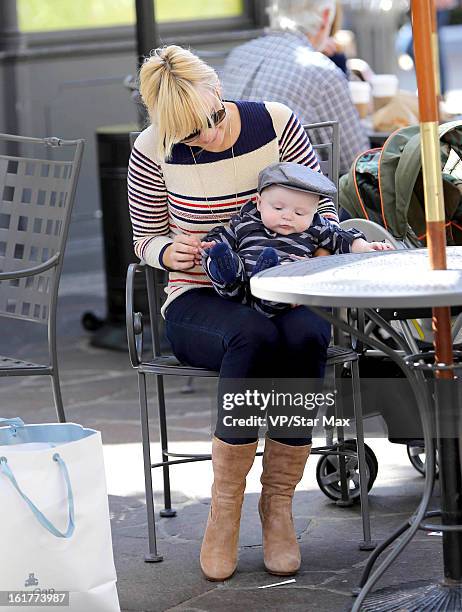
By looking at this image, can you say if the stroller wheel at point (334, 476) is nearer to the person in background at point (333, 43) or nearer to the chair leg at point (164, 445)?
the chair leg at point (164, 445)

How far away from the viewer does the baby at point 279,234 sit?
3.18 metres

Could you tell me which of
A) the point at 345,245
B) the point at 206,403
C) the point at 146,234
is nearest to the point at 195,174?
the point at 146,234

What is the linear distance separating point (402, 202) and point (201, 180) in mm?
660

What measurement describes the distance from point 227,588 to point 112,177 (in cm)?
341

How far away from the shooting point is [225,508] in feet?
10.5

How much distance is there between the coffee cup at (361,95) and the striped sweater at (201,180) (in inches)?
83.5

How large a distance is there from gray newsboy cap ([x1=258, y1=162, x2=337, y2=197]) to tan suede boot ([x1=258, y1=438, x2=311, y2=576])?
0.66 meters

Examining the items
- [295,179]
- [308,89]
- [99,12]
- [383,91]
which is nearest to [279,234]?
[295,179]

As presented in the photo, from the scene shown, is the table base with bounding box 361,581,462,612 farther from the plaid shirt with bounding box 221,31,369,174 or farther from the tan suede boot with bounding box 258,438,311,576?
the plaid shirt with bounding box 221,31,369,174

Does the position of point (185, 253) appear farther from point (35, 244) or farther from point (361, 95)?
point (361, 95)

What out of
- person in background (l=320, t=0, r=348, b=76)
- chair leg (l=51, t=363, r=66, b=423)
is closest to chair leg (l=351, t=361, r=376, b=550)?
chair leg (l=51, t=363, r=66, b=423)

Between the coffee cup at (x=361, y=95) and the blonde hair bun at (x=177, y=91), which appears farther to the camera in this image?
the coffee cup at (x=361, y=95)

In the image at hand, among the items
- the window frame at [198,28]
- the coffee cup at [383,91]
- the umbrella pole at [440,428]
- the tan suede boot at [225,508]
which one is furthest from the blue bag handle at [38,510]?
the window frame at [198,28]

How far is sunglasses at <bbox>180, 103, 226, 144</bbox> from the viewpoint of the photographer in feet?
10.8
